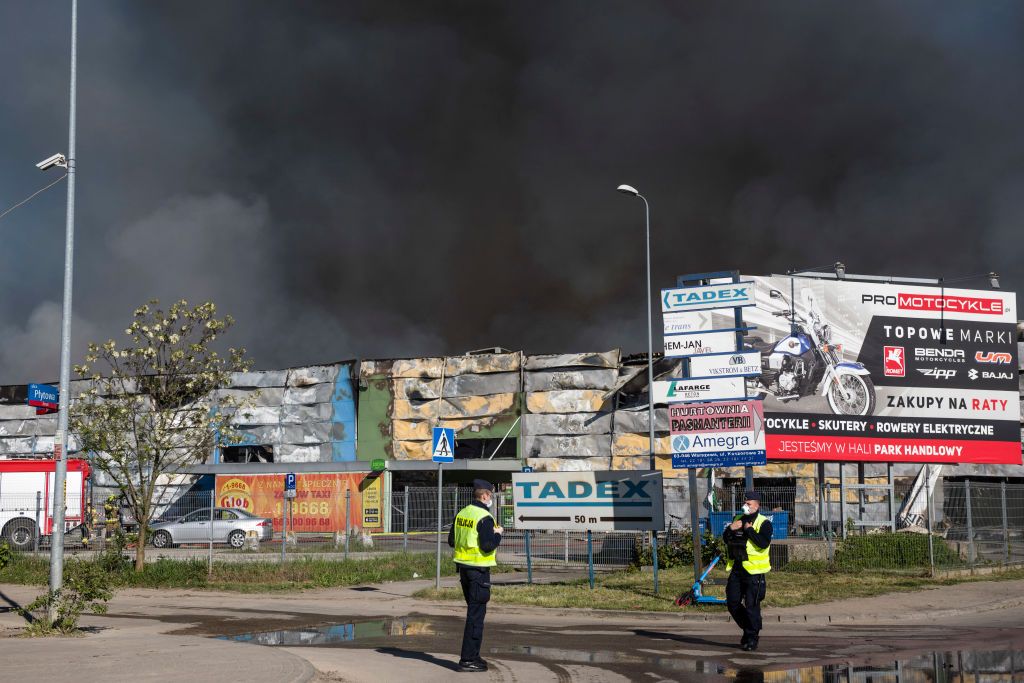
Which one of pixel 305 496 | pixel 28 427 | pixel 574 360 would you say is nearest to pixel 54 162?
pixel 305 496

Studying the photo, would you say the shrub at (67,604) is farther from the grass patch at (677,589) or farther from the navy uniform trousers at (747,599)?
the navy uniform trousers at (747,599)

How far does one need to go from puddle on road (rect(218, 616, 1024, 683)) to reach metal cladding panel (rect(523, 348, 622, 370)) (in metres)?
32.5

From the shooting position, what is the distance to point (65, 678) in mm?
9883

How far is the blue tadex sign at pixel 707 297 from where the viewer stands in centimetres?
1902

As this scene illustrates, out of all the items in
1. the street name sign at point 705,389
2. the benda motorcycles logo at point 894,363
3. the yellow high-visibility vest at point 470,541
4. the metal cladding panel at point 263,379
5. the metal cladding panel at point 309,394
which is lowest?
the yellow high-visibility vest at point 470,541

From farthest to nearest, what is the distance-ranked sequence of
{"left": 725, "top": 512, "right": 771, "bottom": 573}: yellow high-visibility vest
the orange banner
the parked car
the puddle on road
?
the orange banner, the parked car, {"left": 725, "top": 512, "right": 771, "bottom": 573}: yellow high-visibility vest, the puddle on road

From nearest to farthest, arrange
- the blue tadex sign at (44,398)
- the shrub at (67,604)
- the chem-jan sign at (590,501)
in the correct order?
the shrub at (67,604) < the blue tadex sign at (44,398) < the chem-jan sign at (590,501)

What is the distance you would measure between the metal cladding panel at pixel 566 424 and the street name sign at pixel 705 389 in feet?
94.0

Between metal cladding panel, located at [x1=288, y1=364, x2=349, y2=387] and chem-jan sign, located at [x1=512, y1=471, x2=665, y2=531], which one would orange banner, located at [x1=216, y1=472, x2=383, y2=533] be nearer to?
metal cladding panel, located at [x1=288, y1=364, x2=349, y2=387]

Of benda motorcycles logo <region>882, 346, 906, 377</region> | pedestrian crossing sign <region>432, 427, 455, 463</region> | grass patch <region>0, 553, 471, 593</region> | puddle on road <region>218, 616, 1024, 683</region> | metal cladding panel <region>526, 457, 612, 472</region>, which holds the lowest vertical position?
grass patch <region>0, 553, 471, 593</region>

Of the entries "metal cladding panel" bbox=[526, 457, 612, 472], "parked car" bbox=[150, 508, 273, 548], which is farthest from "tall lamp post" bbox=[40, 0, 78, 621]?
"metal cladding panel" bbox=[526, 457, 612, 472]

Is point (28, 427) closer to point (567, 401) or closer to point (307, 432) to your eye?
point (307, 432)

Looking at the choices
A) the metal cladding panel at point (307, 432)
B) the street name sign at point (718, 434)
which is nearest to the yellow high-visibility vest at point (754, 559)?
the street name sign at point (718, 434)

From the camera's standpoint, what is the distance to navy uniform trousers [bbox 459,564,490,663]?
1091cm
